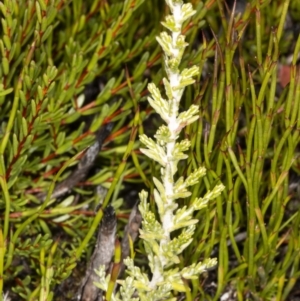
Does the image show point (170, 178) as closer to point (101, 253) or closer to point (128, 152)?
Result: point (128, 152)

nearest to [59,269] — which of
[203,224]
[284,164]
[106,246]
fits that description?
[106,246]

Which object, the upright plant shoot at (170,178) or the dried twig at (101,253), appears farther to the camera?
the dried twig at (101,253)

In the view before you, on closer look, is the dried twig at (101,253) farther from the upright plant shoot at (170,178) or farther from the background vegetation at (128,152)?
the upright plant shoot at (170,178)

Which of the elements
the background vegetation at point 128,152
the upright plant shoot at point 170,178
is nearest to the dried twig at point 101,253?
the background vegetation at point 128,152

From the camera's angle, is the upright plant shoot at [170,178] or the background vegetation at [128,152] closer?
the upright plant shoot at [170,178]

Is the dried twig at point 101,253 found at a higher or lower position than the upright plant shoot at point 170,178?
lower

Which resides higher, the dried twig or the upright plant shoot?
the upright plant shoot

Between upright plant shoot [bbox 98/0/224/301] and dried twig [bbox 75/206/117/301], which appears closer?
upright plant shoot [bbox 98/0/224/301]

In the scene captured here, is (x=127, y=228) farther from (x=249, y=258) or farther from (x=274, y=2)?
(x=274, y=2)

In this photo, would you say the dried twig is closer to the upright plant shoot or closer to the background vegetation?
the background vegetation

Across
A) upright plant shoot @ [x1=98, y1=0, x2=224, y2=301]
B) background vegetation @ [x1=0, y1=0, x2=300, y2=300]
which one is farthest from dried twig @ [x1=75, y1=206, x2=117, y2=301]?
upright plant shoot @ [x1=98, y1=0, x2=224, y2=301]
